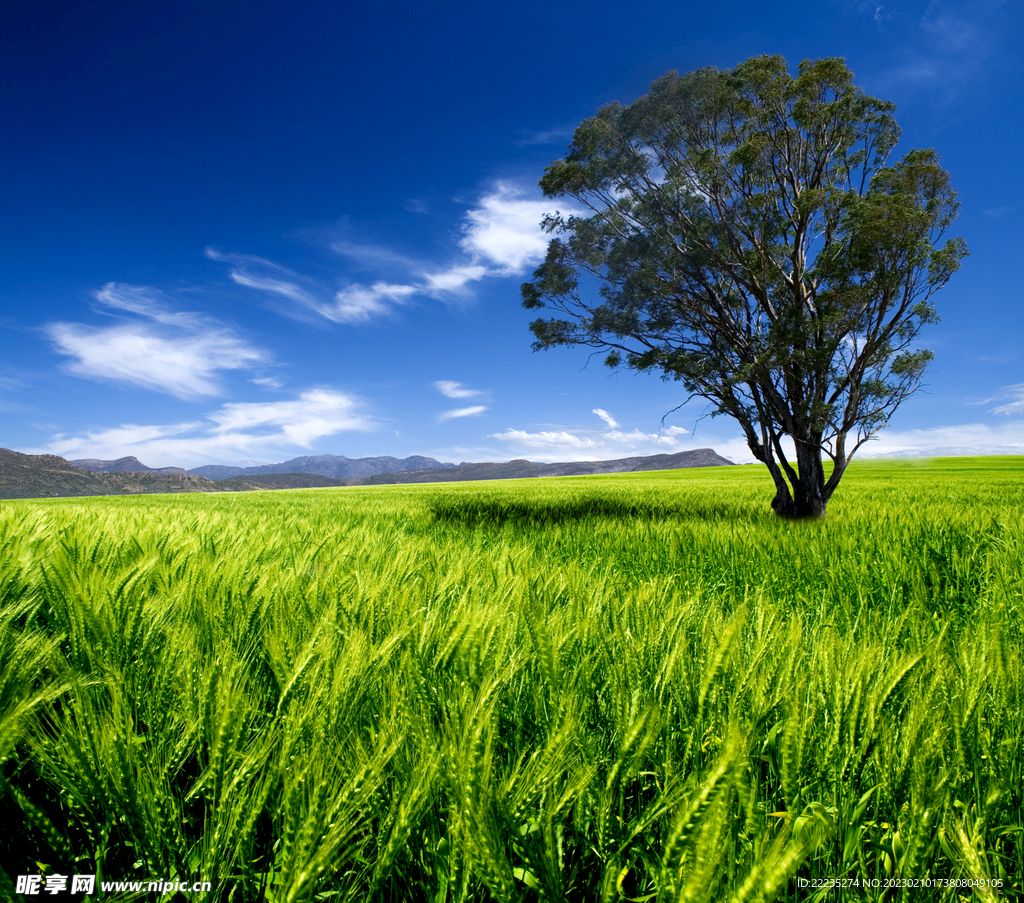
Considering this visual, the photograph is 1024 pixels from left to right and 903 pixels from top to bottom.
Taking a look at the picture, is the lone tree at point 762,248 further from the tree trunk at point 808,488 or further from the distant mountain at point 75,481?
the distant mountain at point 75,481

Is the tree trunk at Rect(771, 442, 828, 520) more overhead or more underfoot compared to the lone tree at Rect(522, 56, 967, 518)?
more underfoot

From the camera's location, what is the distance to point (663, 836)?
0.87 metres

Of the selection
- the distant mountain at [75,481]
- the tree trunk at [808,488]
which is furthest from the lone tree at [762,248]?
the distant mountain at [75,481]

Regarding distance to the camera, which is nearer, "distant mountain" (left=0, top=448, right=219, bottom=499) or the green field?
the green field

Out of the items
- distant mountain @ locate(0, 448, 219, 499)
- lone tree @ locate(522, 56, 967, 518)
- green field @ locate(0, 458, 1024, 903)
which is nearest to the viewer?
green field @ locate(0, 458, 1024, 903)

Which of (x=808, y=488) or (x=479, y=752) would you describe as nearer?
(x=479, y=752)

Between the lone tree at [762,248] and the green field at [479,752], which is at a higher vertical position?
the lone tree at [762,248]

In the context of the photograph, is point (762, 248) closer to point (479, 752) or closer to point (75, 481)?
point (479, 752)

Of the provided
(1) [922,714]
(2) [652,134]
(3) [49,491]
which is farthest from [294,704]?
(3) [49,491]

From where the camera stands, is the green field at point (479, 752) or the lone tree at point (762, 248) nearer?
the green field at point (479, 752)

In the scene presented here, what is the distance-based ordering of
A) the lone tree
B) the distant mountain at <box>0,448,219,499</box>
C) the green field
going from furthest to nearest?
the distant mountain at <box>0,448,219,499</box>, the lone tree, the green field

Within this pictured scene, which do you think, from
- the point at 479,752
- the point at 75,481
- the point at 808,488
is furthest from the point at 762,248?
the point at 75,481

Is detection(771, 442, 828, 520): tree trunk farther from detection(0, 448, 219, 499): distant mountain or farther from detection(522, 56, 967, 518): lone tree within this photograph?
detection(0, 448, 219, 499): distant mountain

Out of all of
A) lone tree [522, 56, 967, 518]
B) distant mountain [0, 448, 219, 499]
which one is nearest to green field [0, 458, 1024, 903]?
lone tree [522, 56, 967, 518]
